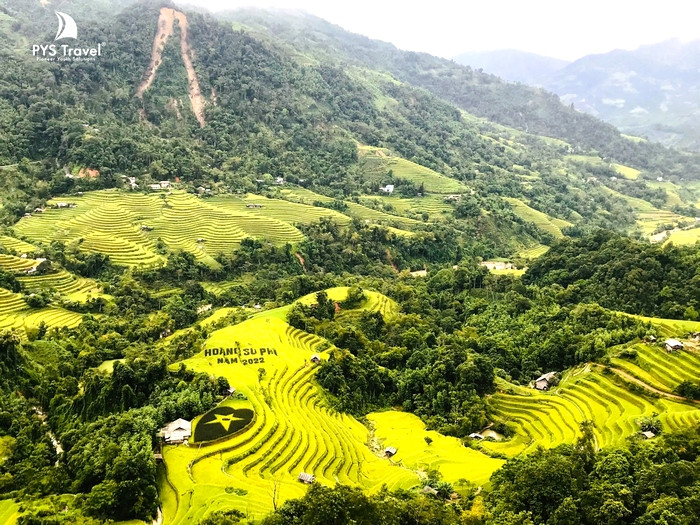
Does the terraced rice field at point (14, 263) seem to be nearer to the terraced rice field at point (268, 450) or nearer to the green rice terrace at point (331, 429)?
the terraced rice field at point (268, 450)

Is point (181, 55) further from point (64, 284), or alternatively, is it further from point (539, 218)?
point (539, 218)

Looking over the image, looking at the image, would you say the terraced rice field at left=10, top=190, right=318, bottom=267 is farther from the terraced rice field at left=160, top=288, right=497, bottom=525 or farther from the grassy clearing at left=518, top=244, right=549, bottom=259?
the grassy clearing at left=518, top=244, right=549, bottom=259

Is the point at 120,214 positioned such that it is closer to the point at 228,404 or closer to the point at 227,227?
the point at 227,227

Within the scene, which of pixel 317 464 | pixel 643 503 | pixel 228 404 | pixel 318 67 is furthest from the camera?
pixel 318 67

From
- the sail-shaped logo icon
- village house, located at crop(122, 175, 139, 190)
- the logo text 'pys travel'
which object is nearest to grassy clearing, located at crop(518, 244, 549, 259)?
village house, located at crop(122, 175, 139, 190)

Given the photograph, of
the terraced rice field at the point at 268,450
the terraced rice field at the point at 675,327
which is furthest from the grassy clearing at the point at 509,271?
the terraced rice field at the point at 268,450

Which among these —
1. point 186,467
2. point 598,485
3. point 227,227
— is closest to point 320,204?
point 227,227
